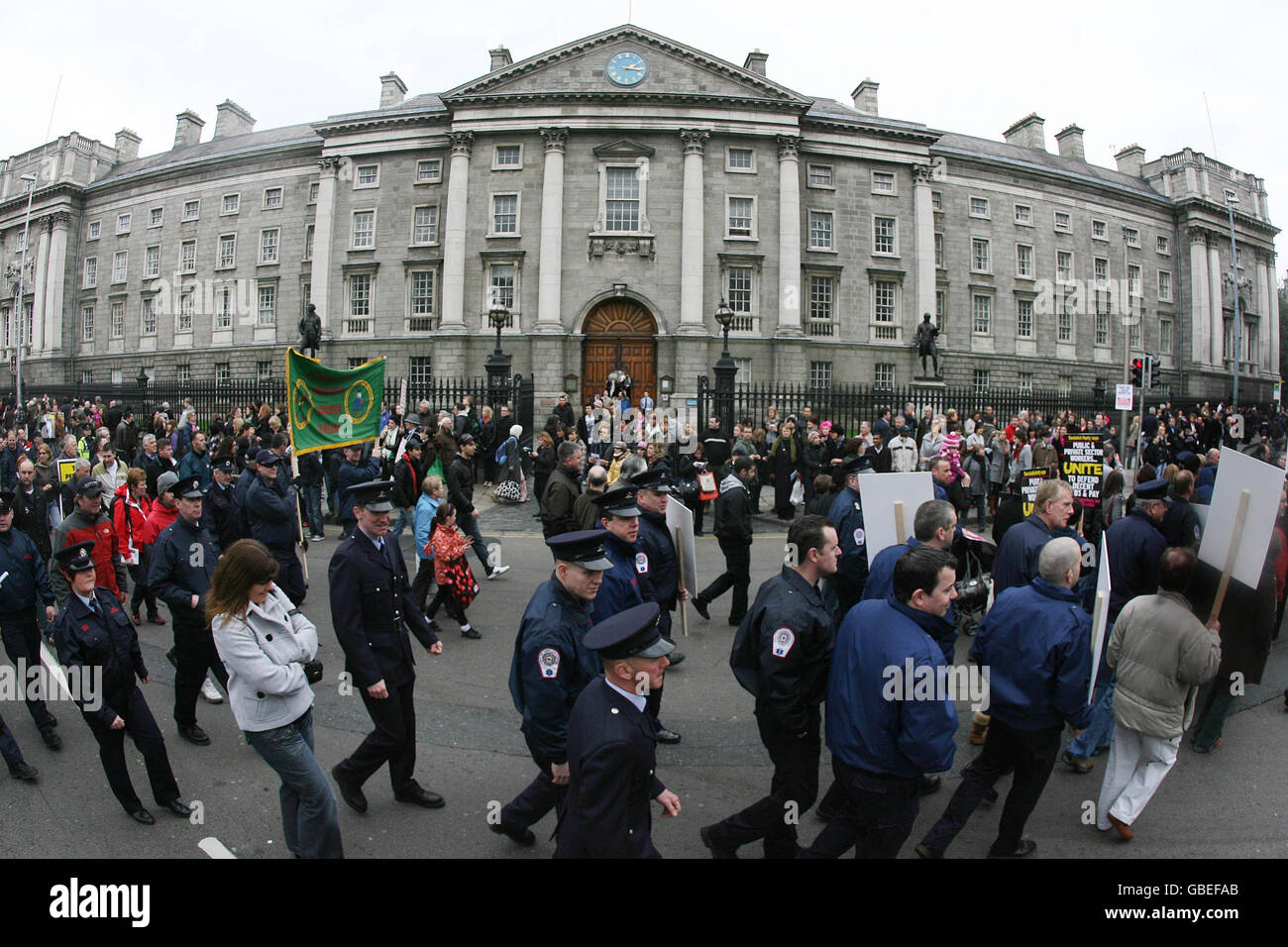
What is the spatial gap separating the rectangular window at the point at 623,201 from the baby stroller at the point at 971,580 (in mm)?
28699

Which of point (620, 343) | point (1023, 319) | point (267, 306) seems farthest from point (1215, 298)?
point (267, 306)

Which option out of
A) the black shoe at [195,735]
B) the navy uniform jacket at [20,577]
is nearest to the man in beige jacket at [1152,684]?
the black shoe at [195,735]

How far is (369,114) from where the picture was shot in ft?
126

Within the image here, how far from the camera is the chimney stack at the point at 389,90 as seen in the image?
43.8 meters

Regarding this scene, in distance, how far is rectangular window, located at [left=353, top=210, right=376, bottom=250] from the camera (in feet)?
128

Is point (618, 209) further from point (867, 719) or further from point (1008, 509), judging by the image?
point (867, 719)

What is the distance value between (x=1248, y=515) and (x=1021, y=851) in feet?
9.40

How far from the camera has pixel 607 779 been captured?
3.11m

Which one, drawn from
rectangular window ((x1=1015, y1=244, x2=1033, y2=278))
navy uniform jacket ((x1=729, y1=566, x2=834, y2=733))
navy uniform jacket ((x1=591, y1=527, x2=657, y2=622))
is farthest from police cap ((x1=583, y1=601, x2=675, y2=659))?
rectangular window ((x1=1015, y1=244, x2=1033, y2=278))

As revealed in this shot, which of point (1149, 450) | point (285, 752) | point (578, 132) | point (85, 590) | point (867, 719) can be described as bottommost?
point (285, 752)

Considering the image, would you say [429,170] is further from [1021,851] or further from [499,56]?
[1021,851]
